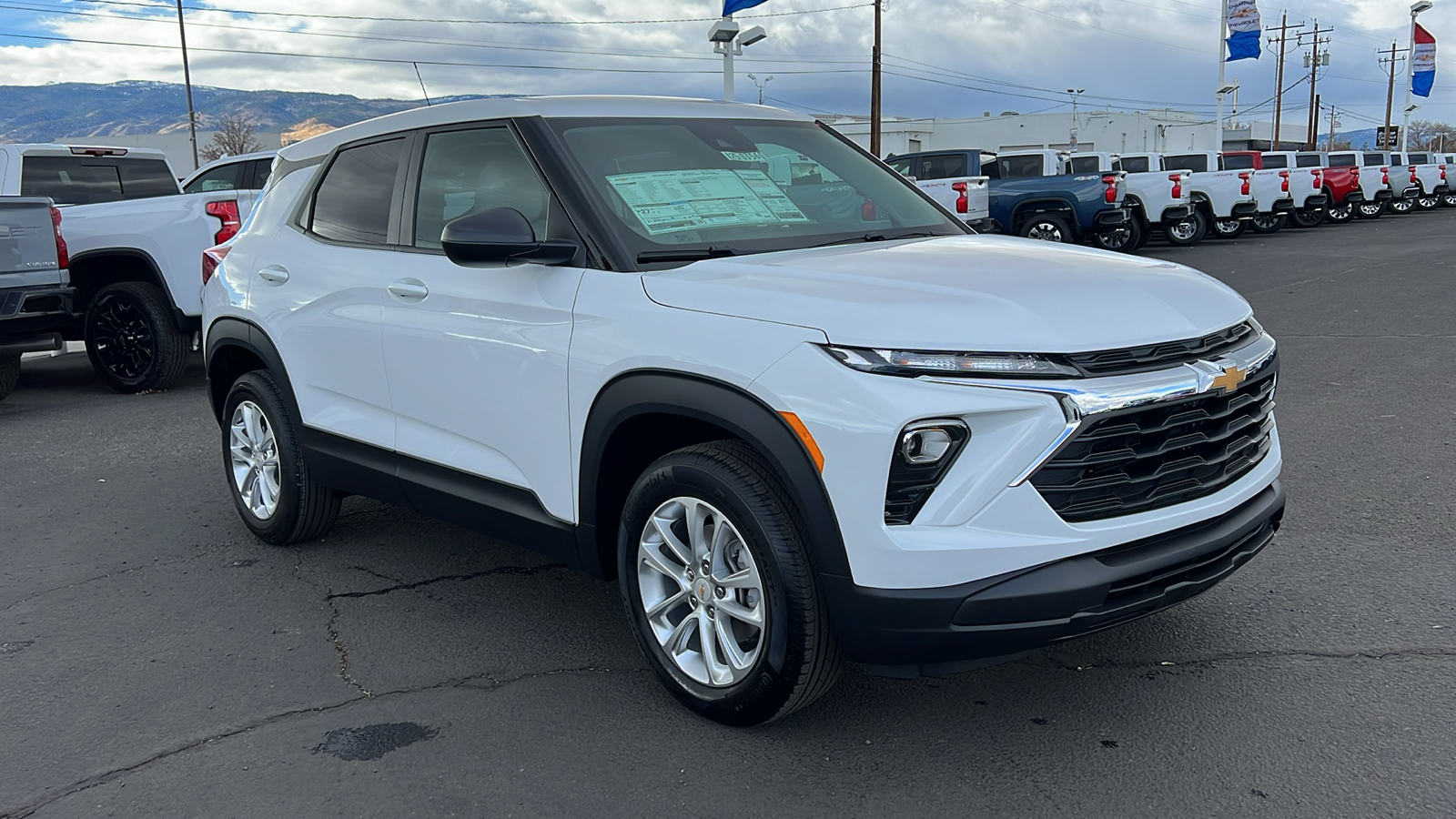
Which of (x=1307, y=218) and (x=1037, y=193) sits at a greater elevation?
(x=1037, y=193)

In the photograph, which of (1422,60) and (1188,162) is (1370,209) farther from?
(1422,60)

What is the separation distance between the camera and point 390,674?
12.7 ft

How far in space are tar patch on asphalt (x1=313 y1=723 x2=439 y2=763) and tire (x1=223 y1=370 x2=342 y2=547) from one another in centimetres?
176

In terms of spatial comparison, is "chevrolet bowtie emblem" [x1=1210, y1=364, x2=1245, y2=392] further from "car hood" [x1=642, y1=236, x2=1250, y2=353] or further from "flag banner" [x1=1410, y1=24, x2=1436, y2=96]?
"flag banner" [x1=1410, y1=24, x2=1436, y2=96]

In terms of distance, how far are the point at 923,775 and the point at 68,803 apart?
7.33 feet

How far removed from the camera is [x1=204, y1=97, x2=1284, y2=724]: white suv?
2846 mm

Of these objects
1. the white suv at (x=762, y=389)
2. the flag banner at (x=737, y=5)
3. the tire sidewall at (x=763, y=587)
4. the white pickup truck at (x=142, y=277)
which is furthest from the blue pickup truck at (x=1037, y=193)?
the tire sidewall at (x=763, y=587)

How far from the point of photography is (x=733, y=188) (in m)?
4.05

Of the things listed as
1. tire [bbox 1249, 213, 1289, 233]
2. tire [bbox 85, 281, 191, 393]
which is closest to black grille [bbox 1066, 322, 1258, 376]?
tire [bbox 85, 281, 191, 393]

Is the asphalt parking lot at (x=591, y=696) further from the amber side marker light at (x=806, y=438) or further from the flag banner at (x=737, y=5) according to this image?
the flag banner at (x=737, y=5)

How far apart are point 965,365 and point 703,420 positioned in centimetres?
75

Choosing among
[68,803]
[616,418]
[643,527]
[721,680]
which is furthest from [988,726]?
[68,803]

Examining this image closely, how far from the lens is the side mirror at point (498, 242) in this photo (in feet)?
11.5

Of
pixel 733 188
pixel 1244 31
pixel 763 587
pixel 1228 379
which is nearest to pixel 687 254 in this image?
pixel 733 188
